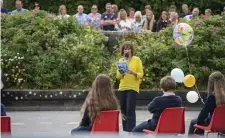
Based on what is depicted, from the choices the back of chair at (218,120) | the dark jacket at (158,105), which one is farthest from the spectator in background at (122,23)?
the dark jacket at (158,105)

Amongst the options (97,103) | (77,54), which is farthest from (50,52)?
(97,103)

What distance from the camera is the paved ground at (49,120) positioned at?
1323 cm

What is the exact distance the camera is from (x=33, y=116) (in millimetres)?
15773

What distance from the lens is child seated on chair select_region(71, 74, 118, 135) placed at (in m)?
9.02

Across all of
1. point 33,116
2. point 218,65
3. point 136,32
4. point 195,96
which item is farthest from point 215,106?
point 136,32

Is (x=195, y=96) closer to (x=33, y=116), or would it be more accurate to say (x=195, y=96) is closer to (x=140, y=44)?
(x=33, y=116)

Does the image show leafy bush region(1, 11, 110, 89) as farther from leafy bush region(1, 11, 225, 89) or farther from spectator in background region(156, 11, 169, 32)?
spectator in background region(156, 11, 169, 32)

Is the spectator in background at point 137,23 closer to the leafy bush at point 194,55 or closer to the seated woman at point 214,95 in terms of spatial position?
the leafy bush at point 194,55

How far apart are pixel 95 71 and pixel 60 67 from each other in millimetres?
939

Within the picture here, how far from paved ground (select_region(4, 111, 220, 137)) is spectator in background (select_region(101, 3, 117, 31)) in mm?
4387

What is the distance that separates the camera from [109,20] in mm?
20250

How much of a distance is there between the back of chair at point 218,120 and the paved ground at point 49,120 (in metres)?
3.50

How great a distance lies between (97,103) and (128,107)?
276 cm

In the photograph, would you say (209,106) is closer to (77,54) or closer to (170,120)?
(170,120)
